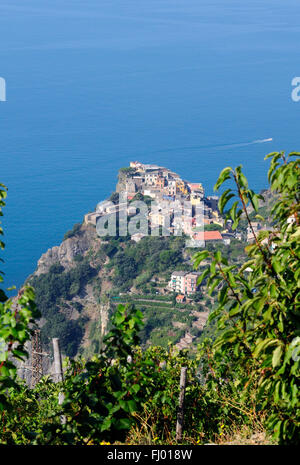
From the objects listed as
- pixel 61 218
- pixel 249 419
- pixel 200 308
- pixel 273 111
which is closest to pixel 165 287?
pixel 200 308

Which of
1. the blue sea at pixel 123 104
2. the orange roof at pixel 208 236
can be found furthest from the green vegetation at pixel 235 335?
the blue sea at pixel 123 104

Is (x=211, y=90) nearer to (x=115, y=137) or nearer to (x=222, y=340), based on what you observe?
(x=115, y=137)

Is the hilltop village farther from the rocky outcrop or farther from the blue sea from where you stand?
the blue sea

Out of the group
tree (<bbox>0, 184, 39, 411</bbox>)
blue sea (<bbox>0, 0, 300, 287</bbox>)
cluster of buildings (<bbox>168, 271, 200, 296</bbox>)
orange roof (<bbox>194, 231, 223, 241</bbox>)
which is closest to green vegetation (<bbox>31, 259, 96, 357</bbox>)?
blue sea (<bbox>0, 0, 300, 287</bbox>)

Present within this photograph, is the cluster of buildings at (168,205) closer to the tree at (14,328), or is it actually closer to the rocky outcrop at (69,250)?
the rocky outcrop at (69,250)

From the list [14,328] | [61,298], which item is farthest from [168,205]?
[14,328]

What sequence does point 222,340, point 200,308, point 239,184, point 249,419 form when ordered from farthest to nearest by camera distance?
point 200,308 → point 249,419 → point 222,340 → point 239,184
